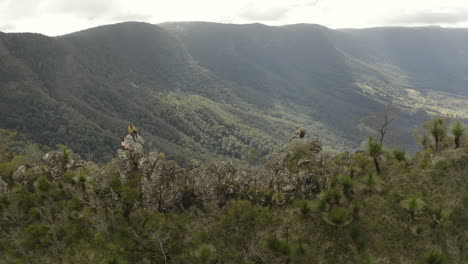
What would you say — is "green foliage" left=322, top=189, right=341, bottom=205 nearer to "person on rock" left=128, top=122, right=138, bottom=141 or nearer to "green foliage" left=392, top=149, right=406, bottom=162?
"green foliage" left=392, top=149, right=406, bottom=162

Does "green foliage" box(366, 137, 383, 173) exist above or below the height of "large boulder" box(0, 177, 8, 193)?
above

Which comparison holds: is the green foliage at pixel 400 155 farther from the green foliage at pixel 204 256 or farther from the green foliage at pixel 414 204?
the green foliage at pixel 204 256

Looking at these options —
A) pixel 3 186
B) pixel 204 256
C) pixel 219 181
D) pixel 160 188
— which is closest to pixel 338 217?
pixel 204 256

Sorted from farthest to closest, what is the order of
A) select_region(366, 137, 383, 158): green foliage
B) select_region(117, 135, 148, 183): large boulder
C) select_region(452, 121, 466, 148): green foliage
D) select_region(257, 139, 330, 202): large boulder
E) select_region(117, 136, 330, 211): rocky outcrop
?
select_region(117, 135, 148, 183): large boulder
select_region(117, 136, 330, 211): rocky outcrop
select_region(257, 139, 330, 202): large boulder
select_region(452, 121, 466, 148): green foliage
select_region(366, 137, 383, 158): green foliage

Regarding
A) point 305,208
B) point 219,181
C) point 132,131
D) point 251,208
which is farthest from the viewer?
point 132,131

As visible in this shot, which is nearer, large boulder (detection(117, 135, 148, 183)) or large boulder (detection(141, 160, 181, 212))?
large boulder (detection(141, 160, 181, 212))

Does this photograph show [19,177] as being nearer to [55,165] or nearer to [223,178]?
[55,165]

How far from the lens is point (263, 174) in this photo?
81.7ft

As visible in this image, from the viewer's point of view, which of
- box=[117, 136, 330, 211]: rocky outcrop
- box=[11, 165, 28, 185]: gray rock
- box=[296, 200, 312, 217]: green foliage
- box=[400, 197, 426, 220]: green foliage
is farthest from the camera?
box=[11, 165, 28, 185]: gray rock

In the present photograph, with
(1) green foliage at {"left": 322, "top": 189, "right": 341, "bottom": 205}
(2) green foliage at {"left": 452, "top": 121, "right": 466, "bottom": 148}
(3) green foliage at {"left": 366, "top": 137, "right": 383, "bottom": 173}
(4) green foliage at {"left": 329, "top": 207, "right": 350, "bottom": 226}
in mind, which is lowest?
(4) green foliage at {"left": 329, "top": 207, "right": 350, "bottom": 226}

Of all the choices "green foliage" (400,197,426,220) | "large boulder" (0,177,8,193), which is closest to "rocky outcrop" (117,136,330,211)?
"green foliage" (400,197,426,220)

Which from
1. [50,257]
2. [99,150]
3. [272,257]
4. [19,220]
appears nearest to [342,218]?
[272,257]

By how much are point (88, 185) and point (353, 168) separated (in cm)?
2224

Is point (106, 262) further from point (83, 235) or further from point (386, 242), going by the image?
point (386, 242)
